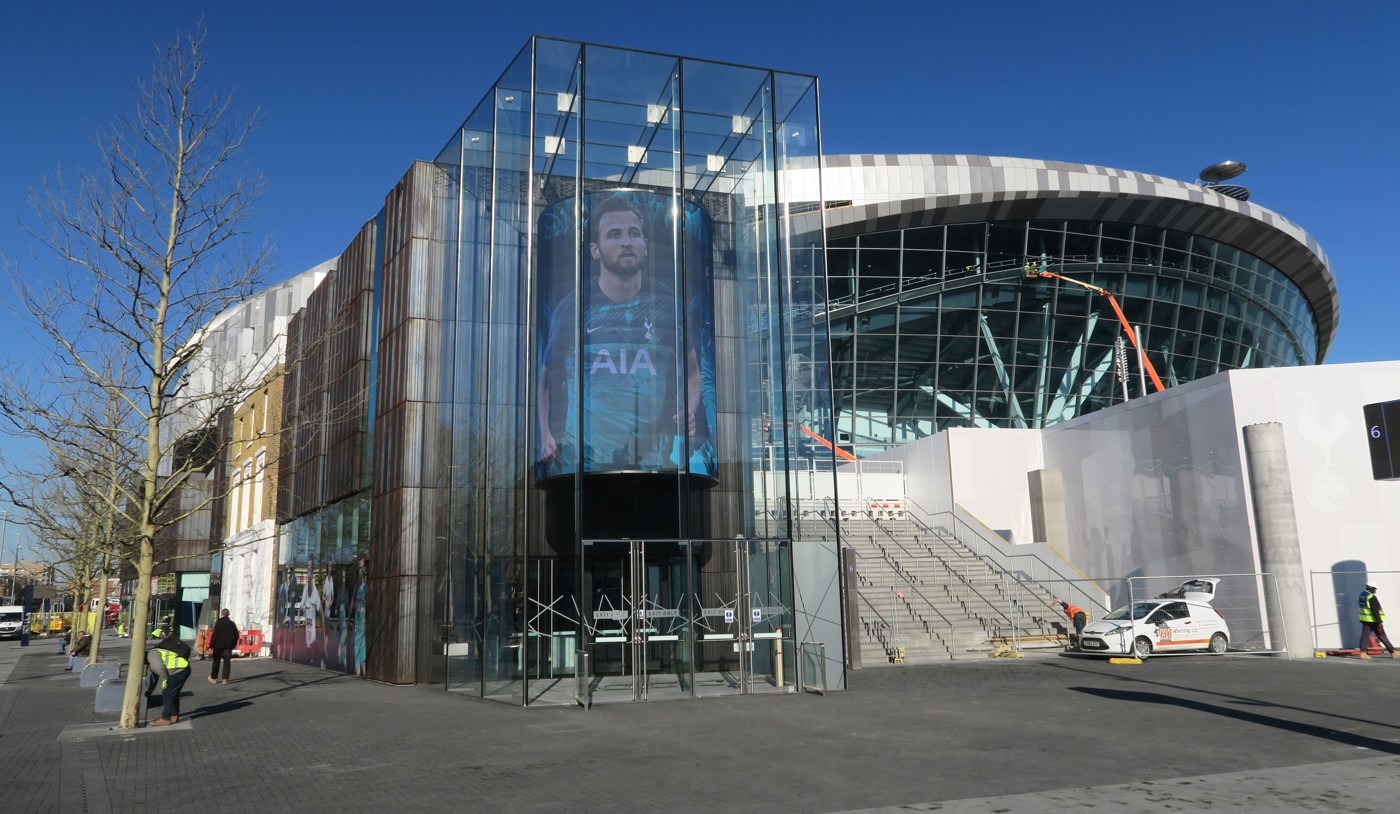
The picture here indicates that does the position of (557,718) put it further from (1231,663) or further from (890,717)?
(1231,663)

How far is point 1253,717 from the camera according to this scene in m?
13.4

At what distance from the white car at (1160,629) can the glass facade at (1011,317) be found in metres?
24.7

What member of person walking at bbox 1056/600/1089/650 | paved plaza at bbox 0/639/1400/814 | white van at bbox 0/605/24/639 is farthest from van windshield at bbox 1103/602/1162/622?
white van at bbox 0/605/24/639

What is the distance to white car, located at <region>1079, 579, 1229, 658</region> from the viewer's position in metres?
24.3

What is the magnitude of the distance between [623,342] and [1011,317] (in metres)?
35.3

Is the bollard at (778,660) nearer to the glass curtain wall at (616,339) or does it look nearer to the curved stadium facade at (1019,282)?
the glass curtain wall at (616,339)

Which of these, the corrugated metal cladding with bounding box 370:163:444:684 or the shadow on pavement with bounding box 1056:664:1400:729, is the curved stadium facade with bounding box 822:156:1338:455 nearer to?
the corrugated metal cladding with bounding box 370:163:444:684

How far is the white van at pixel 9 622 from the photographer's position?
6550 centimetres

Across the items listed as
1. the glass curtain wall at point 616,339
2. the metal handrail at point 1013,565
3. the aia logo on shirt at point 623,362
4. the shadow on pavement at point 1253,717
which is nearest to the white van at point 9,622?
the glass curtain wall at point 616,339

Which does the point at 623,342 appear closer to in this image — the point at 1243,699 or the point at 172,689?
the point at 172,689

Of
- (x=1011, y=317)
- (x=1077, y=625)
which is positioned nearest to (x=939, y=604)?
(x=1077, y=625)

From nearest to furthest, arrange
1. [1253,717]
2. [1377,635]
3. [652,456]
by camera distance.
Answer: [1253,717]
[652,456]
[1377,635]

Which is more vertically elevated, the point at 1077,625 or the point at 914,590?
the point at 914,590

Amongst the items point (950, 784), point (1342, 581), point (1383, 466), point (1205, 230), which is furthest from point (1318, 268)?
point (950, 784)
